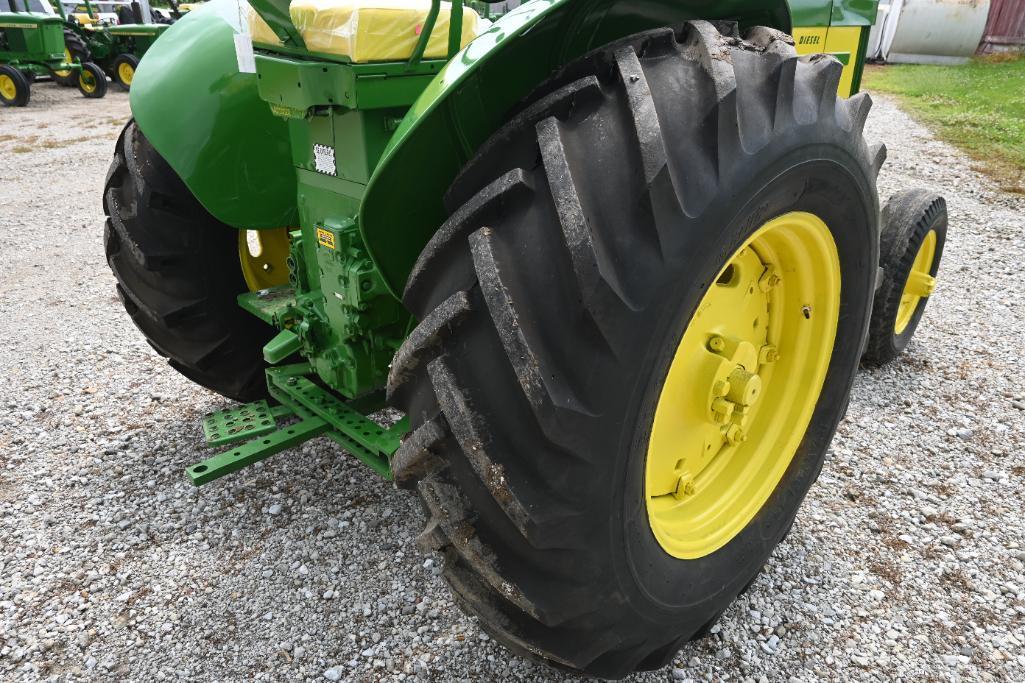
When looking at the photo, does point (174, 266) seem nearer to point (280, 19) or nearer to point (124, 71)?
point (280, 19)

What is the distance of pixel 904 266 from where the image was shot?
10.2 feet

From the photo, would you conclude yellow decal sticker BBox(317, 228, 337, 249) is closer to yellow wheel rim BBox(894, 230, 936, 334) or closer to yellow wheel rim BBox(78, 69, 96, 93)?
yellow wheel rim BBox(894, 230, 936, 334)

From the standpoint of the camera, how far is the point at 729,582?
5.77 feet

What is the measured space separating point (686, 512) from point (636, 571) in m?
0.46

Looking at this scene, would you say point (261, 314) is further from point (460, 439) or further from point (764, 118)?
point (764, 118)

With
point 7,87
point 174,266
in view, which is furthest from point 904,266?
point 7,87

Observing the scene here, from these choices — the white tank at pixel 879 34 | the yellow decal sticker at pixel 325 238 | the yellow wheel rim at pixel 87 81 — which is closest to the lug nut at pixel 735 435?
the yellow decal sticker at pixel 325 238

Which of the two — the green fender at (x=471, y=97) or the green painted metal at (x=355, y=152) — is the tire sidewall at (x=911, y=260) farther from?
the green fender at (x=471, y=97)


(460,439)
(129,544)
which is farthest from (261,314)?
A: (460,439)

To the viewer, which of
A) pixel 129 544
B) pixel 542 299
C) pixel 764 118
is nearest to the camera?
pixel 542 299

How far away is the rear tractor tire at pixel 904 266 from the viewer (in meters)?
3.10

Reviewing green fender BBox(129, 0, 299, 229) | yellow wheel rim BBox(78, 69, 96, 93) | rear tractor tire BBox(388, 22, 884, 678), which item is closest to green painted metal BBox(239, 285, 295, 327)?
green fender BBox(129, 0, 299, 229)

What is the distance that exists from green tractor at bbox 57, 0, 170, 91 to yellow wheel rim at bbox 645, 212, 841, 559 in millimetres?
14656

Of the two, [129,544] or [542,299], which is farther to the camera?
[129,544]
